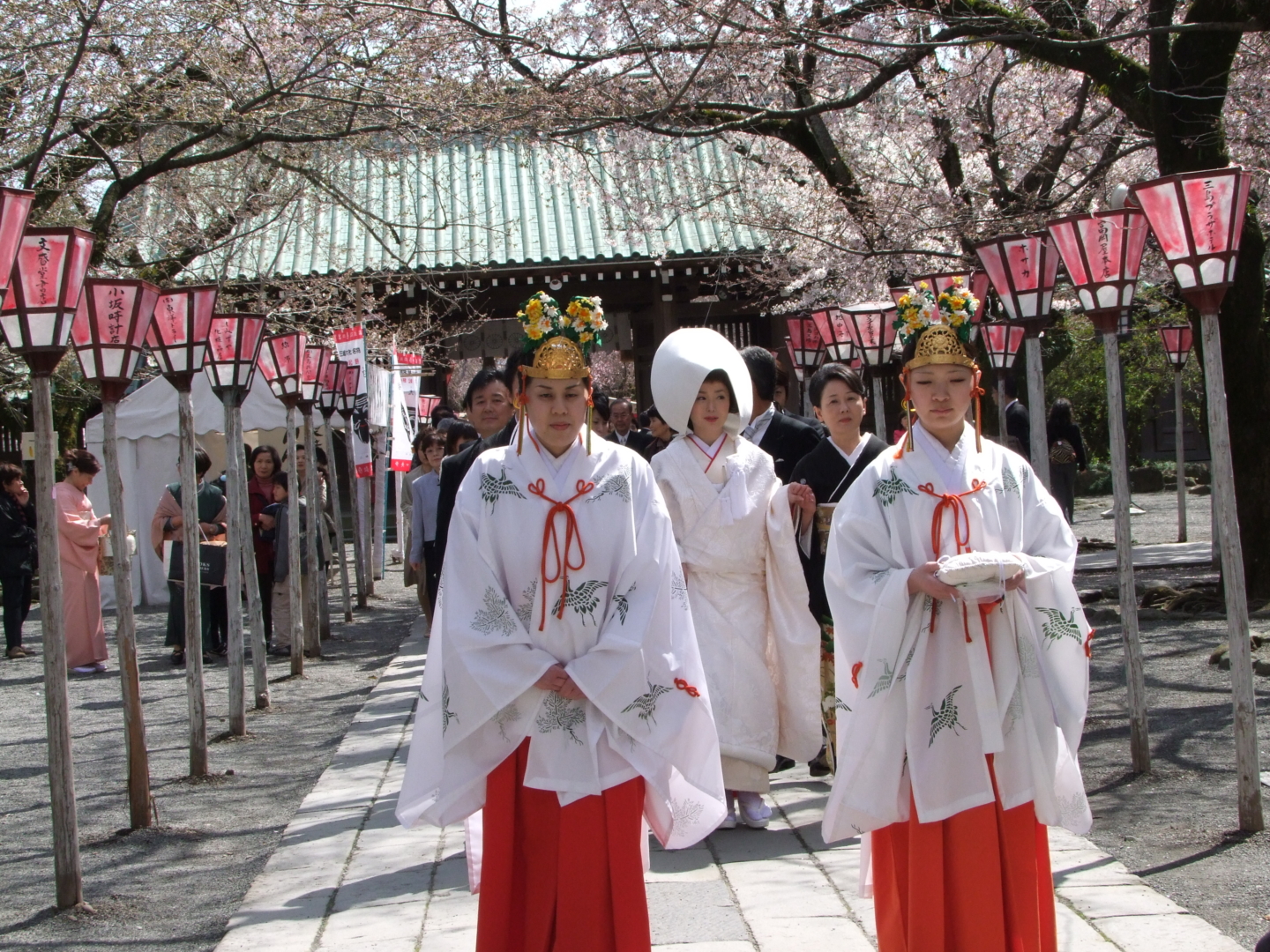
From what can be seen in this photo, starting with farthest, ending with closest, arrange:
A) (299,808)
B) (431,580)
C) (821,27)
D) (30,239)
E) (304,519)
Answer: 1. (304,519)
2. (821,27)
3. (431,580)
4. (299,808)
5. (30,239)

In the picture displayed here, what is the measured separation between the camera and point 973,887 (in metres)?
3.51

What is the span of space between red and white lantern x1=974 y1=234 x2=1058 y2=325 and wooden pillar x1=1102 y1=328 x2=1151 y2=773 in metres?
0.72

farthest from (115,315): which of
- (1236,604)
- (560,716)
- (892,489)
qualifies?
(1236,604)

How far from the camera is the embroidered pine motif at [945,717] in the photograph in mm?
3658

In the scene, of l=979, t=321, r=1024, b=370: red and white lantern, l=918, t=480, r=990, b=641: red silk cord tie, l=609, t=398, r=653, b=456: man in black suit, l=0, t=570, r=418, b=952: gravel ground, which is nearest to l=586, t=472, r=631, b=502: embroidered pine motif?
l=918, t=480, r=990, b=641: red silk cord tie

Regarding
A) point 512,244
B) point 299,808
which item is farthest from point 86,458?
point 512,244

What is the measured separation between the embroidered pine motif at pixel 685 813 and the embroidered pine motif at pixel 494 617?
2.33 feet

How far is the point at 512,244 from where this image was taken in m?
19.0

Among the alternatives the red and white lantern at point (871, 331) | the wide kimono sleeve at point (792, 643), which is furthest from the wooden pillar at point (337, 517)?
the wide kimono sleeve at point (792, 643)

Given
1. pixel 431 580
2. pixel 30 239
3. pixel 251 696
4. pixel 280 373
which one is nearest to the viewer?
pixel 30 239

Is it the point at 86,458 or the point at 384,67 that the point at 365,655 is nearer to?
the point at 86,458

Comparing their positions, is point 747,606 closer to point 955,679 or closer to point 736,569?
point 736,569

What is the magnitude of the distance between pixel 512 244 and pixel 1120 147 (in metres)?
8.72

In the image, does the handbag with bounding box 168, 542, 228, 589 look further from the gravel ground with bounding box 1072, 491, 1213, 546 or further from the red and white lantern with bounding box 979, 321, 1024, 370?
the gravel ground with bounding box 1072, 491, 1213, 546
